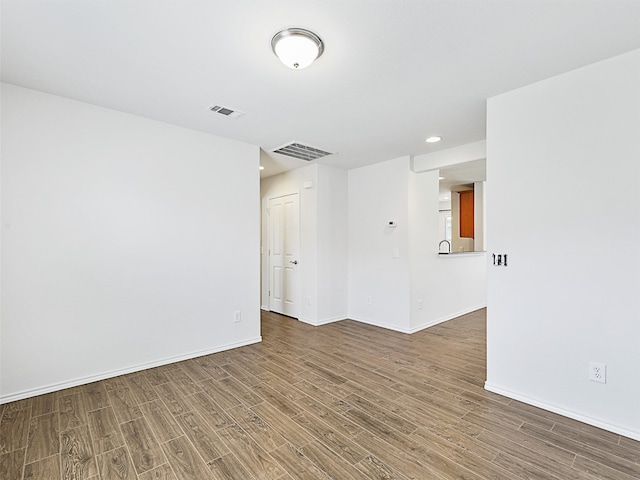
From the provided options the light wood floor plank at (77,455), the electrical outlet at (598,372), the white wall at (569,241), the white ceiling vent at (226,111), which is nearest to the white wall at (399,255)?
the white wall at (569,241)

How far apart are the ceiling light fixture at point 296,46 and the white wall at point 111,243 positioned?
1.95m

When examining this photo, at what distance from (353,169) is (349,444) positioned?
411 cm

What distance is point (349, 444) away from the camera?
1979 millimetres

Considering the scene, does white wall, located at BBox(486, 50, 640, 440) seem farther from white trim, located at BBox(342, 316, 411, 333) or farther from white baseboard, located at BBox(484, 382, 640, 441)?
white trim, located at BBox(342, 316, 411, 333)

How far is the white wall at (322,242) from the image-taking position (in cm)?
489

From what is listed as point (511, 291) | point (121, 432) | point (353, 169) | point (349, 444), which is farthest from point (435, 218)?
point (121, 432)

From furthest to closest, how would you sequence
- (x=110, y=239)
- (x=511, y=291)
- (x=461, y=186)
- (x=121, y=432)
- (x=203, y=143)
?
(x=461, y=186)
(x=203, y=143)
(x=110, y=239)
(x=511, y=291)
(x=121, y=432)

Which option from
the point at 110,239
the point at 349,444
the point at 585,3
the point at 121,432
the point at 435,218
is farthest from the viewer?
the point at 435,218

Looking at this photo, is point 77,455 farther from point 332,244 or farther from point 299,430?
point 332,244

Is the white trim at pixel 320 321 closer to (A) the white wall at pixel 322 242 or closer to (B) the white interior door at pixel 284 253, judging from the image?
(A) the white wall at pixel 322 242

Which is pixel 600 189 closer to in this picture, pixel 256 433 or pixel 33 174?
pixel 256 433

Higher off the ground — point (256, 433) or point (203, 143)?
point (203, 143)

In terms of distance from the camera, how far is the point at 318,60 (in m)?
2.15

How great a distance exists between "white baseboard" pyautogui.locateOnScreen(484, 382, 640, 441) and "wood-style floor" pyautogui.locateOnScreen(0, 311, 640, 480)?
6 cm
